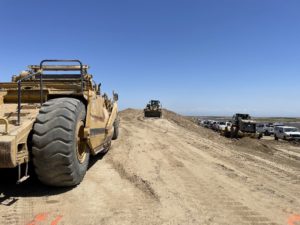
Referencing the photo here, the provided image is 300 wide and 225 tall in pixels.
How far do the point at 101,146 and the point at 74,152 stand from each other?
2.77m

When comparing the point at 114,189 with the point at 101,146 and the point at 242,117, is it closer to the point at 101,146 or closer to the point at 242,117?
the point at 101,146

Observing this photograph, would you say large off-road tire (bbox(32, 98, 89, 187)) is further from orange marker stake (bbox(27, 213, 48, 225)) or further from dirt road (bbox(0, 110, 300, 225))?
orange marker stake (bbox(27, 213, 48, 225))

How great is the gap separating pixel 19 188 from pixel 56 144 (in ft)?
4.69

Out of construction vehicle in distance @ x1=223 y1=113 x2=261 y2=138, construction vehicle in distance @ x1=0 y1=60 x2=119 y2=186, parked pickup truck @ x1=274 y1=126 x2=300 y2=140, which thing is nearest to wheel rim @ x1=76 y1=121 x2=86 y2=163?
construction vehicle in distance @ x1=0 y1=60 x2=119 y2=186

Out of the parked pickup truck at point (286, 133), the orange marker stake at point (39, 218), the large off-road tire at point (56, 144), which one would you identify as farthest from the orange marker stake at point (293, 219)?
the parked pickup truck at point (286, 133)

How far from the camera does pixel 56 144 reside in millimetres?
6145

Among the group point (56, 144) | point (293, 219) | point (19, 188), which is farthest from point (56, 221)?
point (293, 219)

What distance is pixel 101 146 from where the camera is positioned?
9.28 m

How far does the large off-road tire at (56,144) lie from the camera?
611 cm

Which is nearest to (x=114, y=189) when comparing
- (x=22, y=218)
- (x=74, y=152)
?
(x=74, y=152)

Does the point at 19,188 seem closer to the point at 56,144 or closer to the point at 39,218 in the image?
the point at 56,144

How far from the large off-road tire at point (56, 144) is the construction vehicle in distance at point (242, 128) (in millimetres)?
26455

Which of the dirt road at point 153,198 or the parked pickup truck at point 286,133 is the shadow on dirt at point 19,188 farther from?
the parked pickup truck at point 286,133

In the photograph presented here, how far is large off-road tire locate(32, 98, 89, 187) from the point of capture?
611cm
